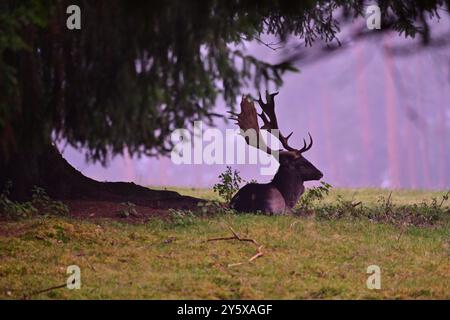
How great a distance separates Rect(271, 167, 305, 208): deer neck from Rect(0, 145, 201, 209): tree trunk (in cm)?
166

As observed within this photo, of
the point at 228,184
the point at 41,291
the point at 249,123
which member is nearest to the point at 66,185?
the point at 228,184

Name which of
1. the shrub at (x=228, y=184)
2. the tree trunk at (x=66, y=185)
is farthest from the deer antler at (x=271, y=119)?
the tree trunk at (x=66, y=185)

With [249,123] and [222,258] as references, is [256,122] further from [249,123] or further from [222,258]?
[222,258]

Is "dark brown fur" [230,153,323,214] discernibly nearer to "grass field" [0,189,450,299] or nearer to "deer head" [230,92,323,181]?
"deer head" [230,92,323,181]

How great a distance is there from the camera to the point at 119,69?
9.28 meters

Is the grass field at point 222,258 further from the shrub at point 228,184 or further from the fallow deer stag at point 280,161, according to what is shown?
the shrub at point 228,184

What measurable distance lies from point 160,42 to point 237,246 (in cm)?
355

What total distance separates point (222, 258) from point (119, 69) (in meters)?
3.13

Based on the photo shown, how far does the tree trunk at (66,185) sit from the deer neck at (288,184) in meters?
1.66

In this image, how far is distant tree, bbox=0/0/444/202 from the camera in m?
9.02

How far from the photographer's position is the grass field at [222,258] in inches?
378

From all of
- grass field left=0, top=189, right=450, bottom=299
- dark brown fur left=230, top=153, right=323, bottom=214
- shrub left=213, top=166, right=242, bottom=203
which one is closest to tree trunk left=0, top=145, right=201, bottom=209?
shrub left=213, top=166, right=242, bottom=203

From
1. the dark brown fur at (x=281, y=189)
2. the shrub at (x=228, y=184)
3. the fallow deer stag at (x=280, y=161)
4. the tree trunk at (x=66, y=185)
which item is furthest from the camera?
the tree trunk at (x=66, y=185)

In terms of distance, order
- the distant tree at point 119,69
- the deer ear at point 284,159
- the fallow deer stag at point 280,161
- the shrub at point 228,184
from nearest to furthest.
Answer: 1. the distant tree at point 119,69
2. the fallow deer stag at point 280,161
3. the deer ear at point 284,159
4. the shrub at point 228,184
